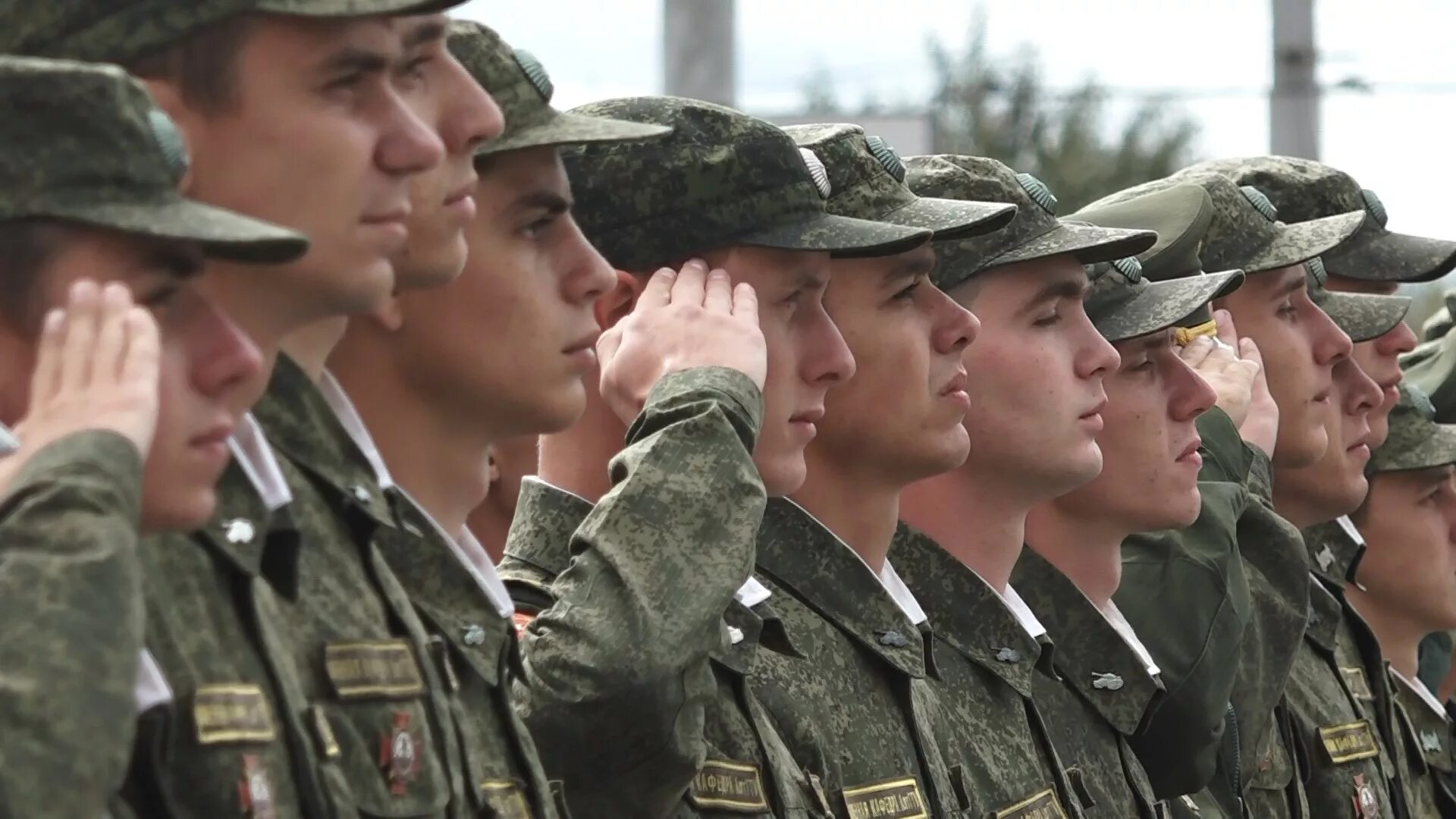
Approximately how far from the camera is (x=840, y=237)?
4410 millimetres

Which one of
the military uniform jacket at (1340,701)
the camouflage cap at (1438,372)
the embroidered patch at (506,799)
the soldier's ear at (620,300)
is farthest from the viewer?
the camouflage cap at (1438,372)

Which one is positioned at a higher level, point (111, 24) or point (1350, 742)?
point (111, 24)

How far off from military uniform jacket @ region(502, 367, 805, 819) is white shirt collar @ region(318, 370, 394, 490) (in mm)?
391

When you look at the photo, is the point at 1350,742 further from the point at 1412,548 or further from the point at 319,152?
the point at 319,152

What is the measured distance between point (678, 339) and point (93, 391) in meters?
1.78

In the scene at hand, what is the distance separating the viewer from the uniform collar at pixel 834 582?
4.51 metres

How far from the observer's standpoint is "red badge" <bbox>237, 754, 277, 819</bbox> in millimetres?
2771

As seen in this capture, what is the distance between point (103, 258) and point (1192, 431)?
362 centimetres

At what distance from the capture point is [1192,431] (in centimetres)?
580

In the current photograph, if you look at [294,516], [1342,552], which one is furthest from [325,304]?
[1342,552]

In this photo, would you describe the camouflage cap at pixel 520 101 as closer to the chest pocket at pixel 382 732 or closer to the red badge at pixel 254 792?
the chest pocket at pixel 382 732

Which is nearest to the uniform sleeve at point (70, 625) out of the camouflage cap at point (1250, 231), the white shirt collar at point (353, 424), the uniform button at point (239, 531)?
the uniform button at point (239, 531)

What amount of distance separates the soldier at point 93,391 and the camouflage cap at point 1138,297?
3.36 metres

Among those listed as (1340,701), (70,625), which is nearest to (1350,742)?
(1340,701)
